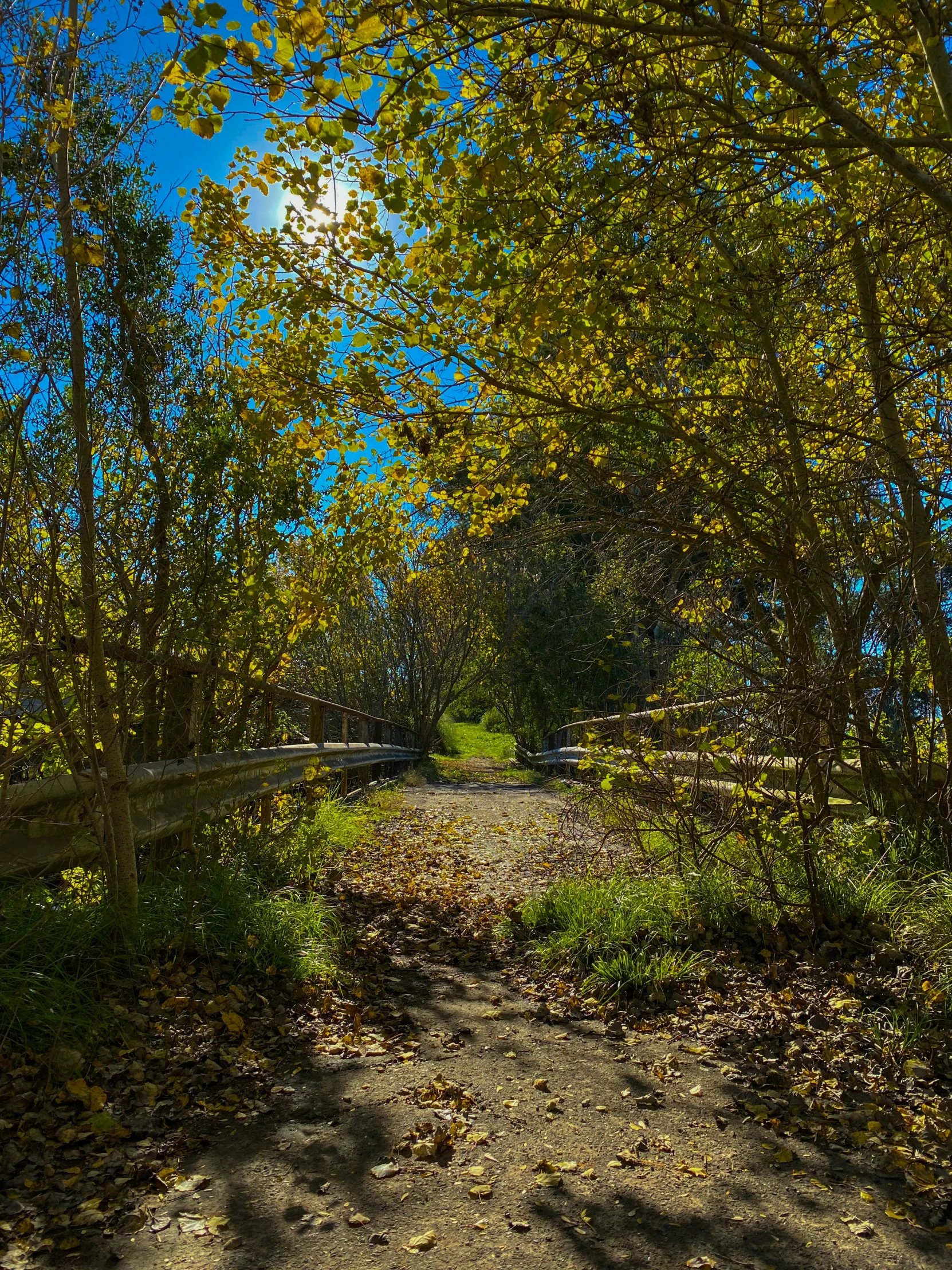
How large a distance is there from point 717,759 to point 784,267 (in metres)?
3.26

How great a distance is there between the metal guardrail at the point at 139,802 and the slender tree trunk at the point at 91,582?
0.37ft

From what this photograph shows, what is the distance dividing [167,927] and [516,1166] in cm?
215

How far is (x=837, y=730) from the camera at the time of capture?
494cm

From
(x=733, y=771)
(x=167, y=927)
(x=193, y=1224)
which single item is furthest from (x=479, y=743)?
(x=193, y=1224)

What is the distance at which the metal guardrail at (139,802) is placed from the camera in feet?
12.4

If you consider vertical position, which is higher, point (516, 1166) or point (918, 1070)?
point (516, 1166)

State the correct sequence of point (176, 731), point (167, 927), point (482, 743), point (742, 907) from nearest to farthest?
point (167, 927) → point (742, 907) → point (176, 731) → point (482, 743)

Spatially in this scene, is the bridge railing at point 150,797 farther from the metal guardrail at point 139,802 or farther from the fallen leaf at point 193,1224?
the fallen leaf at point 193,1224

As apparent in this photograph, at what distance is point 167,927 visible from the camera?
438 cm

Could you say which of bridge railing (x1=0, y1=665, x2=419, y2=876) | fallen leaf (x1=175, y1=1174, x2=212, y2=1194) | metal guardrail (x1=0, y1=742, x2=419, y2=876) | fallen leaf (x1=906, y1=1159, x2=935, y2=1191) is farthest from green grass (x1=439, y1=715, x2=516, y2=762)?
fallen leaf (x1=175, y1=1174, x2=212, y2=1194)

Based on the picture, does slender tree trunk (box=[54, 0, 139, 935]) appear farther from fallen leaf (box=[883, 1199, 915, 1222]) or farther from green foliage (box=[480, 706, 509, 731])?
green foliage (box=[480, 706, 509, 731])

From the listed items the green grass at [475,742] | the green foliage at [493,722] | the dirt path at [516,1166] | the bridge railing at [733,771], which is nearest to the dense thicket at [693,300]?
the bridge railing at [733,771]

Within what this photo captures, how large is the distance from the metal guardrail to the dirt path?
1.35 m

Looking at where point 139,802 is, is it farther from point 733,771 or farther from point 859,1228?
point 859,1228
